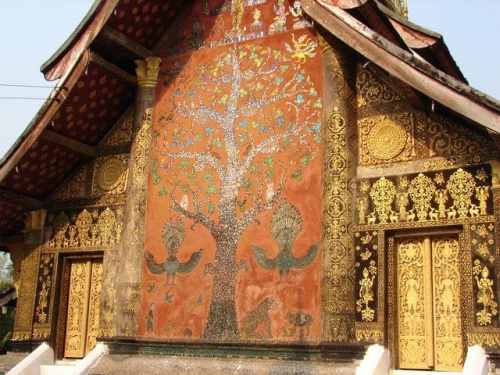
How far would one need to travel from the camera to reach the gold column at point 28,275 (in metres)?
10.7

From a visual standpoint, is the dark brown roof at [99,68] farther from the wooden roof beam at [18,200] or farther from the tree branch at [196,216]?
the tree branch at [196,216]

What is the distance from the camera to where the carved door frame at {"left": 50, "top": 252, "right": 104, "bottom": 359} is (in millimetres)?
10461

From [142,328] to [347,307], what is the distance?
9.55ft

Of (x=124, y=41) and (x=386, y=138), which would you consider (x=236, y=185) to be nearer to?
(x=386, y=138)

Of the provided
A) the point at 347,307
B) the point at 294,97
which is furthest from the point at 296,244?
the point at 294,97

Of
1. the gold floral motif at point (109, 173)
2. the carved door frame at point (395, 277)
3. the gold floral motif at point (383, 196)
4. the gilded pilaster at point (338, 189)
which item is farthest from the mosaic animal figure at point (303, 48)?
the gold floral motif at point (109, 173)

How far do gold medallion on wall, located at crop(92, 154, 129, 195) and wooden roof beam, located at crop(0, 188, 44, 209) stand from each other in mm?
1030

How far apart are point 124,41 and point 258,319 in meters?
4.35

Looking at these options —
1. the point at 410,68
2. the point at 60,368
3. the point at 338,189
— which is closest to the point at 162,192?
the point at 338,189

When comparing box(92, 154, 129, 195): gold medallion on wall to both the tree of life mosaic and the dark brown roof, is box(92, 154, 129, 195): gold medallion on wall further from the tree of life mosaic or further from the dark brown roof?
the tree of life mosaic

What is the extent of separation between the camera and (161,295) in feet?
31.2

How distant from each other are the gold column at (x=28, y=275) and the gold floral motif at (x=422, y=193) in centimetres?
585

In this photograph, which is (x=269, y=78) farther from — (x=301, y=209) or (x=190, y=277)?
(x=190, y=277)

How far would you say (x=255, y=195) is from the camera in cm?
918
